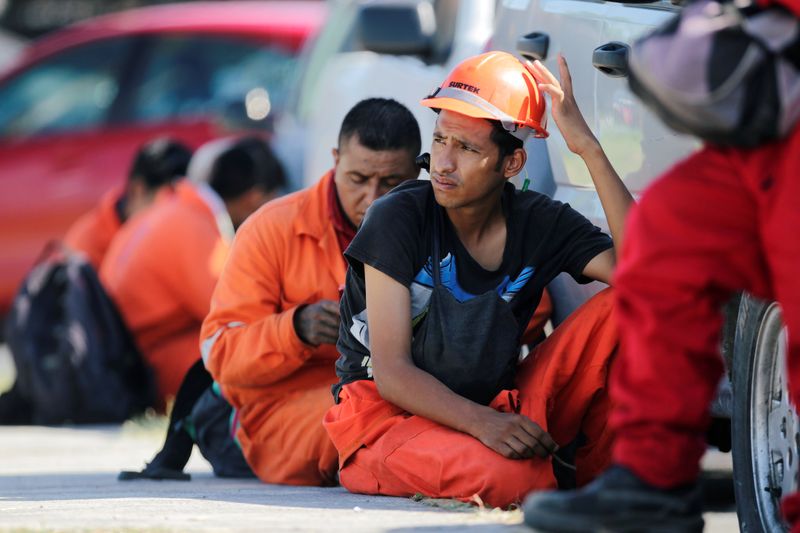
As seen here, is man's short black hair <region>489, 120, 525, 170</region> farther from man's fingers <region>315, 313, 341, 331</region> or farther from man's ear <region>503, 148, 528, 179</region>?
man's fingers <region>315, 313, 341, 331</region>

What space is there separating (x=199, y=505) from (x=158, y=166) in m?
4.87

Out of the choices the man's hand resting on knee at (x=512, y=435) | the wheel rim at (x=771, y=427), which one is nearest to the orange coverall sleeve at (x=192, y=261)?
the man's hand resting on knee at (x=512, y=435)

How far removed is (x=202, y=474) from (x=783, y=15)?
3.32 metres

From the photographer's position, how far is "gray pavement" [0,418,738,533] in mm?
4164

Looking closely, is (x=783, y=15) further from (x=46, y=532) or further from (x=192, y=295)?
(x=192, y=295)

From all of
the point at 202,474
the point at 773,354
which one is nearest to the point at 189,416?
the point at 202,474

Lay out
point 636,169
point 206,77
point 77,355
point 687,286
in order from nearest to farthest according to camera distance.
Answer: point 687,286
point 636,169
point 77,355
point 206,77

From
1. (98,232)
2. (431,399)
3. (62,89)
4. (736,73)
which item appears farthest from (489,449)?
(62,89)

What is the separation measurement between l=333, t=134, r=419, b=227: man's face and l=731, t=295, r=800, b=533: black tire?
4.67ft

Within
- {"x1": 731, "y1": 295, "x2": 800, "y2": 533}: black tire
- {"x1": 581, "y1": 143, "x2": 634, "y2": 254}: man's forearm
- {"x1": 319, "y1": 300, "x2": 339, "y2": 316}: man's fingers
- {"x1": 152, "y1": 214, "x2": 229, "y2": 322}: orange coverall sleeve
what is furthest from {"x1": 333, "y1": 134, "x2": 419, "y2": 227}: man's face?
{"x1": 152, "y1": 214, "x2": 229, "y2": 322}: orange coverall sleeve

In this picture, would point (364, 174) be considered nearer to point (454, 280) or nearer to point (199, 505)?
point (454, 280)

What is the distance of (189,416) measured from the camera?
5965mm

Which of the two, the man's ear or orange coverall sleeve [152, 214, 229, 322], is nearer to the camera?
the man's ear

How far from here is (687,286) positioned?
3.50 m
